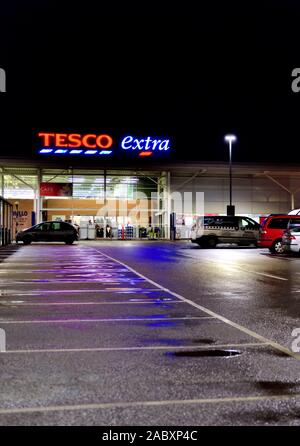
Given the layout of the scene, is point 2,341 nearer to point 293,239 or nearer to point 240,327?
point 240,327

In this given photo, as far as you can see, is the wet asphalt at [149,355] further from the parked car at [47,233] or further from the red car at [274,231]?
the parked car at [47,233]

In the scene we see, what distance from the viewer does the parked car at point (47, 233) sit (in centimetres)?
3475

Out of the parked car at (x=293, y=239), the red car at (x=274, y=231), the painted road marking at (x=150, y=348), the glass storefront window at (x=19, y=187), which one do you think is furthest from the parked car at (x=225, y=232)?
the painted road marking at (x=150, y=348)

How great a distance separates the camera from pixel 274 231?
78.0 feet

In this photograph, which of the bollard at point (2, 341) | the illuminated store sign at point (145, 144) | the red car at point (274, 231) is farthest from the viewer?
the illuminated store sign at point (145, 144)

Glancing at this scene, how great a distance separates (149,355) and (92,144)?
3788cm

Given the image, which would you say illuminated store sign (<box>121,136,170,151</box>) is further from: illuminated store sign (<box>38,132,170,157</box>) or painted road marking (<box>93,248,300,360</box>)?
painted road marking (<box>93,248,300,360</box>)

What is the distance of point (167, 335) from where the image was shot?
6.70m

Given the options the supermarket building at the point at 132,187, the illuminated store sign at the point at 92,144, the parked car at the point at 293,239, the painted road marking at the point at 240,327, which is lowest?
the painted road marking at the point at 240,327

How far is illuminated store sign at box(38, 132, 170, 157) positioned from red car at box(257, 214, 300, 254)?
20.7m

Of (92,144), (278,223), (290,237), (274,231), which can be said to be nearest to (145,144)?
(92,144)

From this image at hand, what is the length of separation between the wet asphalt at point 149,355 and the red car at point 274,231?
12478 mm

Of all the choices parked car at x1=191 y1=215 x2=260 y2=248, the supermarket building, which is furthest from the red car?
the supermarket building
